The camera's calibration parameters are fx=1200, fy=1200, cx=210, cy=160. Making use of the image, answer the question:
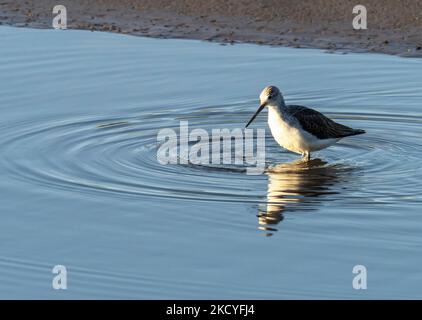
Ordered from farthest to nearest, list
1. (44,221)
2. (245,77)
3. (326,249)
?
1. (245,77)
2. (44,221)
3. (326,249)

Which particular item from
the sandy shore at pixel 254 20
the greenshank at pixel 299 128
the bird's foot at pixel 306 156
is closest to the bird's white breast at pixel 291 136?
the greenshank at pixel 299 128

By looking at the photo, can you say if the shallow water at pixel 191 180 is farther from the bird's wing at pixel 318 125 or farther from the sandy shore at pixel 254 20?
the sandy shore at pixel 254 20

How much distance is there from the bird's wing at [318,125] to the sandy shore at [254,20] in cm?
392

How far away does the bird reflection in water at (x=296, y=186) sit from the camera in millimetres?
11125

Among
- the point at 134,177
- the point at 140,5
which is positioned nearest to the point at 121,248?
the point at 134,177

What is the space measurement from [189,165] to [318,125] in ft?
5.24

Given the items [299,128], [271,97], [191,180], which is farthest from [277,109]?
[191,180]

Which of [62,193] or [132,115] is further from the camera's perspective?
[132,115]

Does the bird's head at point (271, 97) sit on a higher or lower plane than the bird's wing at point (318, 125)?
higher

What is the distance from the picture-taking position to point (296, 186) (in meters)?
12.1

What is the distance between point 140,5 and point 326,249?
10169 mm

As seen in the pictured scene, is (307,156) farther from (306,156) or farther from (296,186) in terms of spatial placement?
(296,186)

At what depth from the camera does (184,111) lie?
14594 mm
